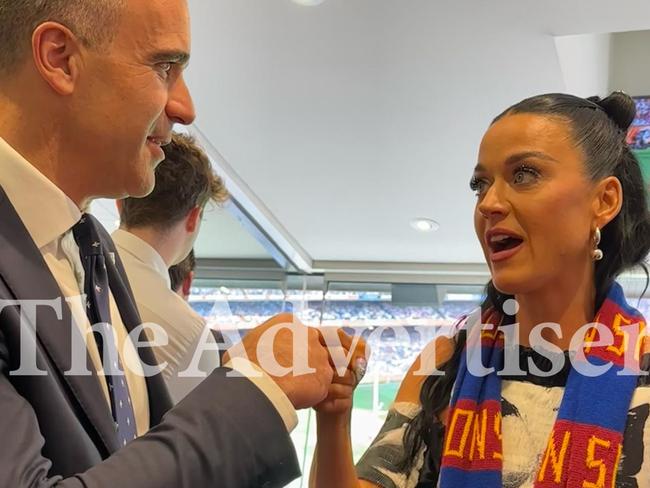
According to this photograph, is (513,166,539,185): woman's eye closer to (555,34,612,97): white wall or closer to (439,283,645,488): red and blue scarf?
(439,283,645,488): red and blue scarf

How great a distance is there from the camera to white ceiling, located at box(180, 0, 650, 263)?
6.69 feet

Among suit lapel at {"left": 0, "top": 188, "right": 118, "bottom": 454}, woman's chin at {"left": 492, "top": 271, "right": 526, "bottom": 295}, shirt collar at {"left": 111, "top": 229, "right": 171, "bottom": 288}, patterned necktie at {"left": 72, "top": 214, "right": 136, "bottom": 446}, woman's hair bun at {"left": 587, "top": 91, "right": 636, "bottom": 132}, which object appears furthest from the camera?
shirt collar at {"left": 111, "top": 229, "right": 171, "bottom": 288}

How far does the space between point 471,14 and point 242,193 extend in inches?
74.1

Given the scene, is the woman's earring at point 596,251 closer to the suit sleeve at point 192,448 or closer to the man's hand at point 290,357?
the man's hand at point 290,357

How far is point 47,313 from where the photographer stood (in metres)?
0.71

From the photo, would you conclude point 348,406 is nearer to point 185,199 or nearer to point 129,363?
point 129,363

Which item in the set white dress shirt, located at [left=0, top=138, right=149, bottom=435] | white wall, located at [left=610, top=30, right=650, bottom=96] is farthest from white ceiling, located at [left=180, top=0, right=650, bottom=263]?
white dress shirt, located at [left=0, top=138, right=149, bottom=435]

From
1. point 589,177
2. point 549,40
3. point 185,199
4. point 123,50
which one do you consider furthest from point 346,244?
point 123,50

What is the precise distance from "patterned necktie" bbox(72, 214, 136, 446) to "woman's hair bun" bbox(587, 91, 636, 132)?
3.16ft

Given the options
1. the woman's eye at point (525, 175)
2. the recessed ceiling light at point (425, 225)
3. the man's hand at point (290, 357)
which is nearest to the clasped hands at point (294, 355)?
the man's hand at point (290, 357)

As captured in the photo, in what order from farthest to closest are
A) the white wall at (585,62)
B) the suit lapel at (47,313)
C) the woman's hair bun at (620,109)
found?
1. the white wall at (585,62)
2. the woman's hair bun at (620,109)
3. the suit lapel at (47,313)

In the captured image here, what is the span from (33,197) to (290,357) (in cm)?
35

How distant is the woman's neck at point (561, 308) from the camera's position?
117cm

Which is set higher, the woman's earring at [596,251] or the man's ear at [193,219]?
the man's ear at [193,219]
